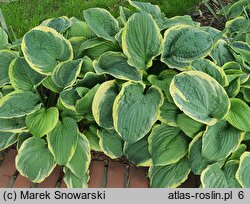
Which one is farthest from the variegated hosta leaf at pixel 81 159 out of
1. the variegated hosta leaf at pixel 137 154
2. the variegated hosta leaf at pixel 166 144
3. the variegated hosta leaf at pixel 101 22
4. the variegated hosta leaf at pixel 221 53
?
the variegated hosta leaf at pixel 221 53

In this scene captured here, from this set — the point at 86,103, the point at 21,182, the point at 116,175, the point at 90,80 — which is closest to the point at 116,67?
the point at 90,80

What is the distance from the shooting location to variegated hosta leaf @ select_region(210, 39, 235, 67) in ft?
8.46

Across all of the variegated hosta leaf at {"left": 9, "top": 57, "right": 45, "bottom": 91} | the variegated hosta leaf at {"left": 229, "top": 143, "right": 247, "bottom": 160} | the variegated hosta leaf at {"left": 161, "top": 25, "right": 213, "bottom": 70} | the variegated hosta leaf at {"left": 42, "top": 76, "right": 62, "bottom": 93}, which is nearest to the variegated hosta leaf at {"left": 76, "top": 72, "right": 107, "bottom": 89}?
the variegated hosta leaf at {"left": 42, "top": 76, "right": 62, "bottom": 93}

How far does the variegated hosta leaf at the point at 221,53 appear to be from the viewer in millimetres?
2580

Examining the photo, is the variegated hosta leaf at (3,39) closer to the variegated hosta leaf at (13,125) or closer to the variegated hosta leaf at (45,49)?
the variegated hosta leaf at (45,49)

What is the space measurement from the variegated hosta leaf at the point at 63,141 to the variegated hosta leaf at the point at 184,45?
0.62 meters

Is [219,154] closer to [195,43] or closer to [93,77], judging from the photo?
[195,43]

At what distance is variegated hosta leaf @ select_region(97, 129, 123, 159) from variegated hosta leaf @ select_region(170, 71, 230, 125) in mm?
450

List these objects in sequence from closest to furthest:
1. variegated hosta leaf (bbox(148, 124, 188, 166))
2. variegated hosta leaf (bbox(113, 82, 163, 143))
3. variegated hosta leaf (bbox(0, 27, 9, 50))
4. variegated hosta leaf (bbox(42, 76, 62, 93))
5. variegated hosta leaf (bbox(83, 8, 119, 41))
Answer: variegated hosta leaf (bbox(113, 82, 163, 143))
variegated hosta leaf (bbox(148, 124, 188, 166))
variegated hosta leaf (bbox(42, 76, 62, 93))
variegated hosta leaf (bbox(83, 8, 119, 41))
variegated hosta leaf (bbox(0, 27, 9, 50))

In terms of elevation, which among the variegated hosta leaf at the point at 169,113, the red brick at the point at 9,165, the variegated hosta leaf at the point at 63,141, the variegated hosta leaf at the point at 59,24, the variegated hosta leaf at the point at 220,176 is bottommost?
the red brick at the point at 9,165

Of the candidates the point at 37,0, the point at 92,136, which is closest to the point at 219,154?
the point at 92,136

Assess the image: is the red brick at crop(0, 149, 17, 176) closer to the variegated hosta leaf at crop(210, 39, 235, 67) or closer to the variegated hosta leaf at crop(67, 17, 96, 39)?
the variegated hosta leaf at crop(67, 17, 96, 39)

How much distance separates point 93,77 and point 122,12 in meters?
0.50

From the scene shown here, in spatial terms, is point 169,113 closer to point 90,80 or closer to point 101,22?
point 90,80
